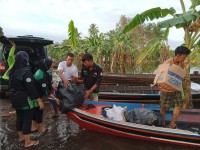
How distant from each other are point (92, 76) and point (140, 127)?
172cm

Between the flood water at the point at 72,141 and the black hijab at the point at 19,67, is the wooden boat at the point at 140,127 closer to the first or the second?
the flood water at the point at 72,141

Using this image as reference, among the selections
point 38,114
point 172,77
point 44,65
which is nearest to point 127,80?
point 172,77

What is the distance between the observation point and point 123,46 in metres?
17.2

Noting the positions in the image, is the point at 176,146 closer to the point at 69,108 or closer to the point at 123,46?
the point at 69,108

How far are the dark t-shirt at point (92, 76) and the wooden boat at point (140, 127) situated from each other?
441mm

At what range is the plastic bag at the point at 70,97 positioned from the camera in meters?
5.16

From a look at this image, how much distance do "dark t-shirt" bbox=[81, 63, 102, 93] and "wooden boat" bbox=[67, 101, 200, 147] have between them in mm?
441

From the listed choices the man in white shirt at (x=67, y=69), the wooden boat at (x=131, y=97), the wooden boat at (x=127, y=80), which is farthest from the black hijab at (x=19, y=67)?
the wooden boat at (x=127, y=80)

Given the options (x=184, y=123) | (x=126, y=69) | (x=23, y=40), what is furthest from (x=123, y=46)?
(x=184, y=123)

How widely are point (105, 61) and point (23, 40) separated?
11.0 m

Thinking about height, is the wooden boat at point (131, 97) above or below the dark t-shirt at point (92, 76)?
below

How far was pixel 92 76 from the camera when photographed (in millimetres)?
5742

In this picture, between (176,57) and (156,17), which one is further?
(156,17)

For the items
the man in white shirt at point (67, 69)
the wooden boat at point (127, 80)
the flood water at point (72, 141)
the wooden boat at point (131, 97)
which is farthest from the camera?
the wooden boat at point (127, 80)
